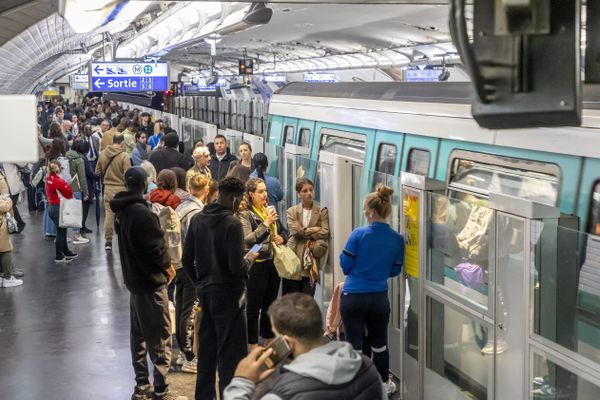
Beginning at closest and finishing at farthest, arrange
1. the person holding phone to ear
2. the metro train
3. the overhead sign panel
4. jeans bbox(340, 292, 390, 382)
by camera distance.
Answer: the metro train, jeans bbox(340, 292, 390, 382), the person holding phone to ear, the overhead sign panel

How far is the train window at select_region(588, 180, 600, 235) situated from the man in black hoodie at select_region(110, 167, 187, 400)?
9.84ft

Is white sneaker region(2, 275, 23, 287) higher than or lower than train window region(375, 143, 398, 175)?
lower

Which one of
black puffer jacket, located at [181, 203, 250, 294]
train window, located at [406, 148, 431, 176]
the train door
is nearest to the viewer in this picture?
black puffer jacket, located at [181, 203, 250, 294]

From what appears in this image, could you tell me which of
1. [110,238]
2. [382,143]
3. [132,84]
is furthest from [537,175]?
[132,84]

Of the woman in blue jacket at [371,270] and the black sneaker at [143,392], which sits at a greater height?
the woman in blue jacket at [371,270]

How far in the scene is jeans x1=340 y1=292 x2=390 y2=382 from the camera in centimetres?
690

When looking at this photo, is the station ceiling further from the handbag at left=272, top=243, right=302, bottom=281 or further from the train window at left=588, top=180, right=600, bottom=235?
the handbag at left=272, top=243, right=302, bottom=281

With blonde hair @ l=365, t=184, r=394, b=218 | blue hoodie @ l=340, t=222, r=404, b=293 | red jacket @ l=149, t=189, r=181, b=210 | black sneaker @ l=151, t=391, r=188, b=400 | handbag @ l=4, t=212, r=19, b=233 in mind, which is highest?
blonde hair @ l=365, t=184, r=394, b=218

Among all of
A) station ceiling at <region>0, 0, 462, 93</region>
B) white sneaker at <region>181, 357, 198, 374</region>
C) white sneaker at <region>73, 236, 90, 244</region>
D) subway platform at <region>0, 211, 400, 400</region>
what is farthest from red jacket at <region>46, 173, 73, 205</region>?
white sneaker at <region>181, 357, 198, 374</region>

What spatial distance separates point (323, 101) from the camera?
1205 cm

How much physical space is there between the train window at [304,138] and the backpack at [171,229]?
14.9ft

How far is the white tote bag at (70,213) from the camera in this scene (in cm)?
1294

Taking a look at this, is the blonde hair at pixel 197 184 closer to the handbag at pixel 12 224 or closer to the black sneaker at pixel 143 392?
the black sneaker at pixel 143 392

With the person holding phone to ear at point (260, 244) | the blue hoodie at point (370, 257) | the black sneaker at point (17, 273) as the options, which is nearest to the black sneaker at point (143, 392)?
the person holding phone to ear at point (260, 244)
